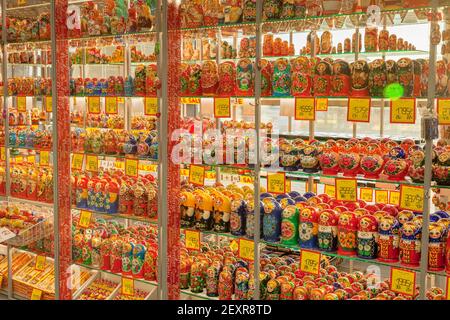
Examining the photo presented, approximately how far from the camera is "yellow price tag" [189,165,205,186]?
349cm

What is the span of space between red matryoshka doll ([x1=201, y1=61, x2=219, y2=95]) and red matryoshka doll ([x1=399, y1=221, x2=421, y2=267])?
1456 mm

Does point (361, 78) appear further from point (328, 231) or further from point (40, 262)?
point (40, 262)

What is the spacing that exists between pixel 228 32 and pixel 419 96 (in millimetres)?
1380

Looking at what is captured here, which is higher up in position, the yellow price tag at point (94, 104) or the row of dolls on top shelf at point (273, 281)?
the yellow price tag at point (94, 104)

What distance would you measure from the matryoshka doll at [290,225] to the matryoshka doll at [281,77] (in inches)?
27.0

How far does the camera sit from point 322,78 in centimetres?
302

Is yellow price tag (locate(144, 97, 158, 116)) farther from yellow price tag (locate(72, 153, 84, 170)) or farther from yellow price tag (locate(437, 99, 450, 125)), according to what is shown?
yellow price tag (locate(437, 99, 450, 125))

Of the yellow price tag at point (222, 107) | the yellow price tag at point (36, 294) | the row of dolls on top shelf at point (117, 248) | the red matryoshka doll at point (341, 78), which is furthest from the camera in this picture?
the yellow price tag at point (36, 294)

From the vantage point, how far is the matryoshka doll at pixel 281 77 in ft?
10.3

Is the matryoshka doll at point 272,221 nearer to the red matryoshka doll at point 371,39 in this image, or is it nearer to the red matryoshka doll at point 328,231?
the red matryoshka doll at point 328,231

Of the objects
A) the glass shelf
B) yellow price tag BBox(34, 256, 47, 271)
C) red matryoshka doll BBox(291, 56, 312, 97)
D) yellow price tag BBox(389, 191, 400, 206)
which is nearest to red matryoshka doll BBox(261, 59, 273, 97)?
red matryoshka doll BBox(291, 56, 312, 97)

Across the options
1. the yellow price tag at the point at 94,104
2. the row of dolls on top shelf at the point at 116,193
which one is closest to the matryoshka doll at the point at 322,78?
the row of dolls on top shelf at the point at 116,193
